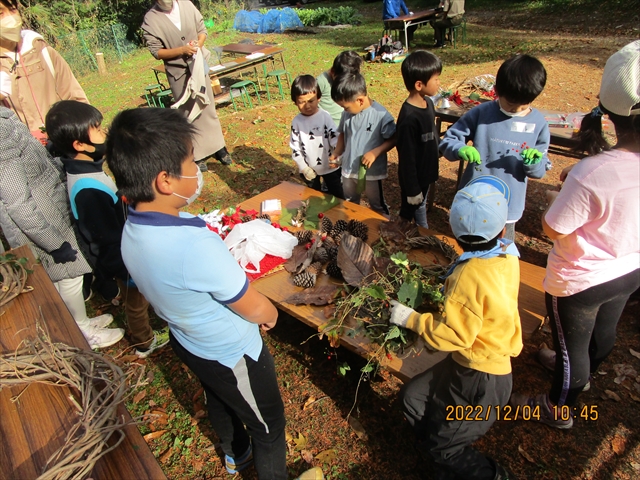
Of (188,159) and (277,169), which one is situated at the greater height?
(188,159)

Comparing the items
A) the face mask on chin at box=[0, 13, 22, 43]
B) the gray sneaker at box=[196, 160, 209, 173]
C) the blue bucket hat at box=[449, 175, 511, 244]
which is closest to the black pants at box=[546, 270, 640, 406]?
the blue bucket hat at box=[449, 175, 511, 244]

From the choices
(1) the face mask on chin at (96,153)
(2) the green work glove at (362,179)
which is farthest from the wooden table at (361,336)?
(1) the face mask on chin at (96,153)

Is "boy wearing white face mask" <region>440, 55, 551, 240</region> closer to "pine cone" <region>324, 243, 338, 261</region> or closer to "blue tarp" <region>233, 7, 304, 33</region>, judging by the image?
"pine cone" <region>324, 243, 338, 261</region>

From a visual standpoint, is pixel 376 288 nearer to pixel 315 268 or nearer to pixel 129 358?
pixel 315 268

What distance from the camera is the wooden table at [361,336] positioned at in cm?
221

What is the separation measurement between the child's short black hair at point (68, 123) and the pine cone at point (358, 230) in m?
1.95

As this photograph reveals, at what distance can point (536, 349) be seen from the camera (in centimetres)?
301

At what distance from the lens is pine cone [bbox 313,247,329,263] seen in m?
2.86

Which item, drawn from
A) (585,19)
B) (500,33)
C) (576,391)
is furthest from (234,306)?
(585,19)

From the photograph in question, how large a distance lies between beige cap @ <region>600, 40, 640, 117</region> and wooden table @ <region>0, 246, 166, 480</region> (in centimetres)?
224

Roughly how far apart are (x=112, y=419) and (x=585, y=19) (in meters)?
16.1

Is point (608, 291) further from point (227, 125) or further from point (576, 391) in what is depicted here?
point (227, 125)

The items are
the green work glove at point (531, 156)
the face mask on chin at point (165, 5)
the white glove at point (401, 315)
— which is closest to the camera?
the white glove at point (401, 315)

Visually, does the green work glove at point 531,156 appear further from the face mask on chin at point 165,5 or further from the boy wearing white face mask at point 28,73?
the face mask on chin at point 165,5
